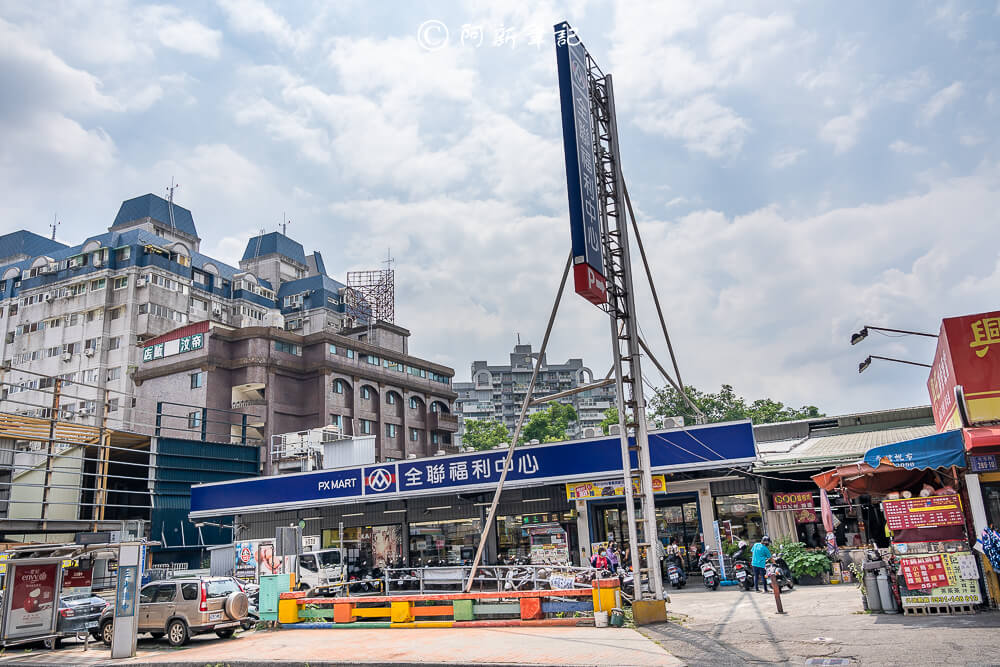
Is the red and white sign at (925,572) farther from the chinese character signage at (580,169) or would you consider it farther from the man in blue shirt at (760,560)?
the chinese character signage at (580,169)

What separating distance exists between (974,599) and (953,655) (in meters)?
4.15

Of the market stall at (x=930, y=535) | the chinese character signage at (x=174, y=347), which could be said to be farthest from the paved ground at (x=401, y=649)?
the chinese character signage at (x=174, y=347)

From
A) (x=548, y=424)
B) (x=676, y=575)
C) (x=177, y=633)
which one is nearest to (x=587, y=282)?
(x=676, y=575)

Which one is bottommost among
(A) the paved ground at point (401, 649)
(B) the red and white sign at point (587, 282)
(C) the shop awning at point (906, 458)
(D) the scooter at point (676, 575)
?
(A) the paved ground at point (401, 649)

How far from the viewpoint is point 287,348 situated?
59719 mm

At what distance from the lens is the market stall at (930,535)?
13294 mm

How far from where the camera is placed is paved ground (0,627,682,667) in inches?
482

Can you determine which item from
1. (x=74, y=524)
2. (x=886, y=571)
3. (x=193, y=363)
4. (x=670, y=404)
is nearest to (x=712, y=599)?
(x=886, y=571)

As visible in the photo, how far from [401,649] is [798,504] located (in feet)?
48.5

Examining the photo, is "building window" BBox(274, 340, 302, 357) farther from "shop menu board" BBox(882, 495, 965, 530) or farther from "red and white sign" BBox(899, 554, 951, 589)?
"red and white sign" BBox(899, 554, 951, 589)

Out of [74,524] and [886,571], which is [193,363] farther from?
[886,571]

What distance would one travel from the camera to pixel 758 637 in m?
13.0

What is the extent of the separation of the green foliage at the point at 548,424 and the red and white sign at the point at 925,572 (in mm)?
73352

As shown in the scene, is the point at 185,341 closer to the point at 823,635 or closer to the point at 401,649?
the point at 401,649
